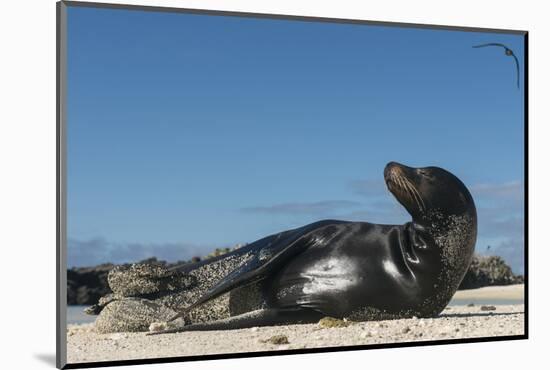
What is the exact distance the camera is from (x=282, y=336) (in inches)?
436

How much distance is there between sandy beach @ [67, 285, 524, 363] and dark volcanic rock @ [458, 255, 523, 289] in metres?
0.62

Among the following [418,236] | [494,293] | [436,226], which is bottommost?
[494,293]

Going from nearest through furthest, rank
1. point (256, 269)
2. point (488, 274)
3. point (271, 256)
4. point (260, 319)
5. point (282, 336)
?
point (282, 336) < point (260, 319) < point (256, 269) < point (271, 256) < point (488, 274)

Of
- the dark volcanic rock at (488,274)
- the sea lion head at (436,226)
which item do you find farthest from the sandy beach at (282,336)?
the dark volcanic rock at (488,274)

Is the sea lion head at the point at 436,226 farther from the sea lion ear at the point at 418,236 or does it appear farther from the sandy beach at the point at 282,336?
the sandy beach at the point at 282,336

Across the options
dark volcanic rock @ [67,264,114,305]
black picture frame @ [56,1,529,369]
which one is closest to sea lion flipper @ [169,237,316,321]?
black picture frame @ [56,1,529,369]

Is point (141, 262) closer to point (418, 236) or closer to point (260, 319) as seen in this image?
point (260, 319)

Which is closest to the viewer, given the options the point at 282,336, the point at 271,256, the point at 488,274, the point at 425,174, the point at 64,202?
the point at 64,202

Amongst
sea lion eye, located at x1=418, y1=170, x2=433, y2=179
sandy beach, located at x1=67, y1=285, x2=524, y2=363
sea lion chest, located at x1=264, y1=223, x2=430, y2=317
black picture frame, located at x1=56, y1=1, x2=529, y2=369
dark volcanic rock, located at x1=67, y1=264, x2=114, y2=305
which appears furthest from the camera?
sea lion eye, located at x1=418, y1=170, x2=433, y2=179

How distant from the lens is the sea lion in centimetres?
1180

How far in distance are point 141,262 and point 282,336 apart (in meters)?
1.82

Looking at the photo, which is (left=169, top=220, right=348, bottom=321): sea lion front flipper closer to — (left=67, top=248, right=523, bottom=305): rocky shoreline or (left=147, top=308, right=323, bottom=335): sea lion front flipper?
(left=147, top=308, right=323, bottom=335): sea lion front flipper

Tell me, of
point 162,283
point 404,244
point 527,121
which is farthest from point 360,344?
point 527,121

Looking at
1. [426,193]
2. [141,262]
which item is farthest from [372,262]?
[141,262]
